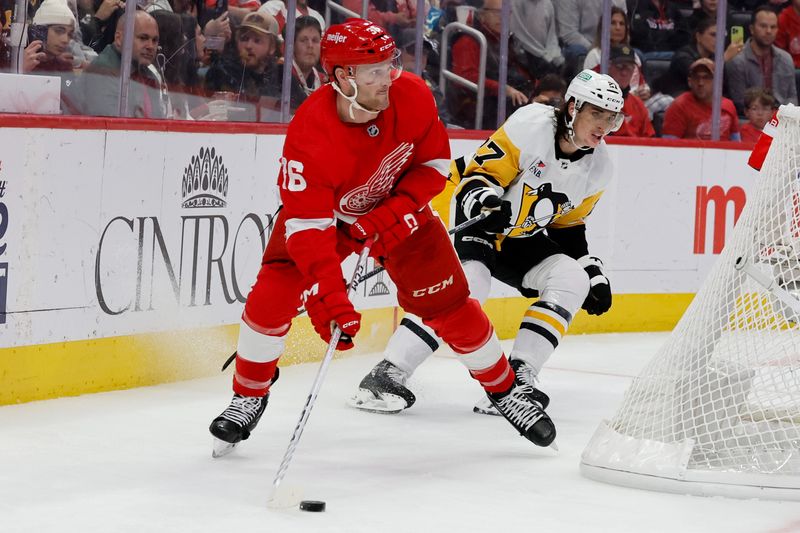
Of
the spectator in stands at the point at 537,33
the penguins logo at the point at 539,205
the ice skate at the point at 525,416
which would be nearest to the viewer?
the ice skate at the point at 525,416

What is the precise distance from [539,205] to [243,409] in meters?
1.17

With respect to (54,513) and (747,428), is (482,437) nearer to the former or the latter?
(747,428)

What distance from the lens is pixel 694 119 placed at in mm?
6566

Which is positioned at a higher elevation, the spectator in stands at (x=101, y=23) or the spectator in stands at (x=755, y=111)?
the spectator in stands at (x=101, y=23)

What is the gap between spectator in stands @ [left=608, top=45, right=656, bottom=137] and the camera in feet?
20.7

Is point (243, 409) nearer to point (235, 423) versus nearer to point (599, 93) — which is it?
point (235, 423)

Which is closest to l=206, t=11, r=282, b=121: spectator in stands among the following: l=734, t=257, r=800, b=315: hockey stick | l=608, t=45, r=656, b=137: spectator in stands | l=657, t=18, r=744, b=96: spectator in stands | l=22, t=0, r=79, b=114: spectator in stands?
l=22, t=0, r=79, b=114: spectator in stands

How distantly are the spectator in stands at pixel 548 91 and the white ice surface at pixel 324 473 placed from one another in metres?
1.99

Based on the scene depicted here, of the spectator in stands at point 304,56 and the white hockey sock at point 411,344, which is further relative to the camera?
the spectator in stands at point 304,56

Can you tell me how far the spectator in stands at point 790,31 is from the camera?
715 centimetres

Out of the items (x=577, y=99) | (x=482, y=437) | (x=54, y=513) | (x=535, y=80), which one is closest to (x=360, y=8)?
(x=535, y=80)

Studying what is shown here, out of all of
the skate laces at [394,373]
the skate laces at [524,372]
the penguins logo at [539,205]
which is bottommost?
the skate laces at [394,373]

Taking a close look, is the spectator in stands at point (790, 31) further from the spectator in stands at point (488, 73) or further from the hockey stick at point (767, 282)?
the hockey stick at point (767, 282)

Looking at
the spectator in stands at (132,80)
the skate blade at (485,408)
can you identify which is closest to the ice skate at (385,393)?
the skate blade at (485,408)
